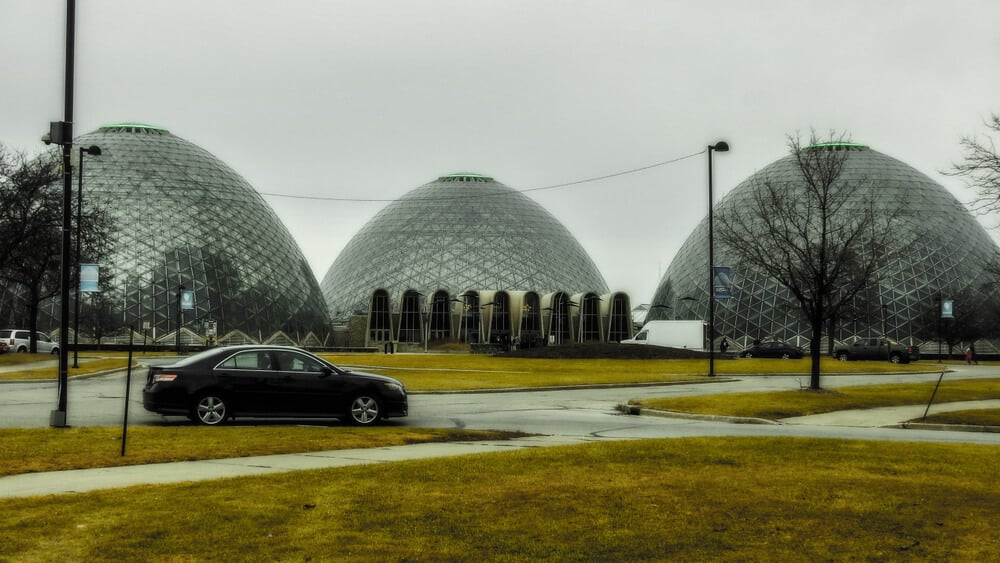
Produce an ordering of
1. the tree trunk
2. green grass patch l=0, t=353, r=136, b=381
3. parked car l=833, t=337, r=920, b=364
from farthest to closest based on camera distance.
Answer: parked car l=833, t=337, r=920, b=364
green grass patch l=0, t=353, r=136, b=381
the tree trunk

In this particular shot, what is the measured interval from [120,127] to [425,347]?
1442 inches

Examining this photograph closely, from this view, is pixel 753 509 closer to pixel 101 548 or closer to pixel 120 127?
Answer: pixel 101 548

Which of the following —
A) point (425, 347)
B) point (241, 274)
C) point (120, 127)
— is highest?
point (120, 127)

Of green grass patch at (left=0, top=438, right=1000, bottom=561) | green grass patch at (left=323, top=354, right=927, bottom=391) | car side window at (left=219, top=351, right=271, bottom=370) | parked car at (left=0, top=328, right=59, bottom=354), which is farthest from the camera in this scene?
parked car at (left=0, top=328, right=59, bottom=354)

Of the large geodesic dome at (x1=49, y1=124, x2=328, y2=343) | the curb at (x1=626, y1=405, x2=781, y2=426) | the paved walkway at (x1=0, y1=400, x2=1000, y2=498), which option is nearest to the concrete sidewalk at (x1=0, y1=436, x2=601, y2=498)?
the paved walkway at (x1=0, y1=400, x2=1000, y2=498)

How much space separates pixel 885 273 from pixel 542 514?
104 metres

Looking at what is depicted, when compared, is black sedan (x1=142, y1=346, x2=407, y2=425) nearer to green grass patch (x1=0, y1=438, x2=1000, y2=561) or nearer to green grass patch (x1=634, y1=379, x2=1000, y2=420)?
green grass patch (x1=0, y1=438, x2=1000, y2=561)

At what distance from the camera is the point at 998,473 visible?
13.2 meters

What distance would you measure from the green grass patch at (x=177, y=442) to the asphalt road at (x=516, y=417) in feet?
6.62

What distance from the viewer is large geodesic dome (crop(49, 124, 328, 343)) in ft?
285

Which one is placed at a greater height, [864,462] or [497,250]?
[497,250]

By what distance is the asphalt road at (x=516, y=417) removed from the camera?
20.2m

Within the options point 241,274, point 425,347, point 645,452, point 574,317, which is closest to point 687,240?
point 574,317

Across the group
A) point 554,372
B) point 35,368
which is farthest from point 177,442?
point 554,372
